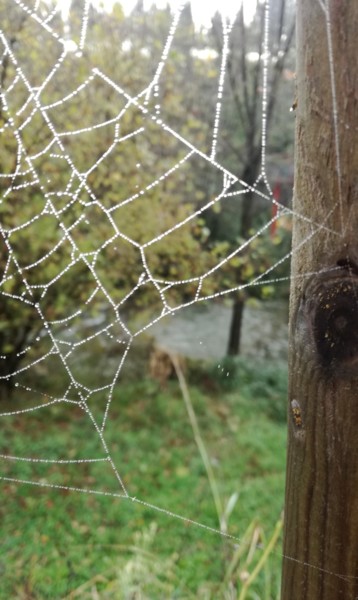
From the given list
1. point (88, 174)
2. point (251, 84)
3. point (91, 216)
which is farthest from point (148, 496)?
point (251, 84)

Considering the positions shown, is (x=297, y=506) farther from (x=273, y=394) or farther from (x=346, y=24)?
(x=273, y=394)

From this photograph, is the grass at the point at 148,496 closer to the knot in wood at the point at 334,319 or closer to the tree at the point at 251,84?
the knot in wood at the point at 334,319

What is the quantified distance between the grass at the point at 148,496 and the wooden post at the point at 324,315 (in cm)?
79

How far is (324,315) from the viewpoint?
654 millimetres

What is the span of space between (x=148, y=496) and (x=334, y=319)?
2940 millimetres

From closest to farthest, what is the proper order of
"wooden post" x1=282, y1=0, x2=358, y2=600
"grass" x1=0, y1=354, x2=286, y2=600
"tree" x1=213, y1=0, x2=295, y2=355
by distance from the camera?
"wooden post" x1=282, y1=0, x2=358, y2=600
"grass" x1=0, y1=354, x2=286, y2=600
"tree" x1=213, y1=0, x2=295, y2=355

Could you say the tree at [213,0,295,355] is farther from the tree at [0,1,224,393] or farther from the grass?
the grass

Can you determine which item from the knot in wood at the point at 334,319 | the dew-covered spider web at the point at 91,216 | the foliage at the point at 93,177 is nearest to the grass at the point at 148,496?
the dew-covered spider web at the point at 91,216

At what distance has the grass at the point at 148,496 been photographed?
2.18m

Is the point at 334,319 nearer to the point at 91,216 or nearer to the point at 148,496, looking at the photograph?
the point at 148,496

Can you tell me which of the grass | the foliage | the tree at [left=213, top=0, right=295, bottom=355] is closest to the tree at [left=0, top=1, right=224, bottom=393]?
the foliage


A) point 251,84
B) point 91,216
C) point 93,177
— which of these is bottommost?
point 91,216

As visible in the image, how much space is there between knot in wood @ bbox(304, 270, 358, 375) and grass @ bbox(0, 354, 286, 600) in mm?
976

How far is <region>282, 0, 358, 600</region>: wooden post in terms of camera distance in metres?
0.60
